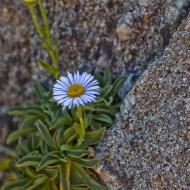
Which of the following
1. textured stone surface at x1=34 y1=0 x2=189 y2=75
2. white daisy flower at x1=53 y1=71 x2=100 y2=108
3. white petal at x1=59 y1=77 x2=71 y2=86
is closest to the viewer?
white daisy flower at x1=53 y1=71 x2=100 y2=108

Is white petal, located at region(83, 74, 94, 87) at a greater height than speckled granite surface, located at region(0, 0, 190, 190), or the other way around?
speckled granite surface, located at region(0, 0, 190, 190)

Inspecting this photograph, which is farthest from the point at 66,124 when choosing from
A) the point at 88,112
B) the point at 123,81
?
the point at 123,81

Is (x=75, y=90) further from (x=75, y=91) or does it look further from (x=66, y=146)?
(x=66, y=146)

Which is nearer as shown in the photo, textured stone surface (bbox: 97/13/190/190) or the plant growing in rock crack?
textured stone surface (bbox: 97/13/190/190)

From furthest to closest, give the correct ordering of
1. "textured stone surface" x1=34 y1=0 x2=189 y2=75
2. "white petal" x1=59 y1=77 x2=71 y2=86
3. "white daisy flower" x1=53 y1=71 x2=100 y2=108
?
"textured stone surface" x1=34 y1=0 x2=189 y2=75 < "white petal" x1=59 y1=77 x2=71 y2=86 < "white daisy flower" x1=53 y1=71 x2=100 y2=108

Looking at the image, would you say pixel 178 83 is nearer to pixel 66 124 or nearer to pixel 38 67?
pixel 66 124

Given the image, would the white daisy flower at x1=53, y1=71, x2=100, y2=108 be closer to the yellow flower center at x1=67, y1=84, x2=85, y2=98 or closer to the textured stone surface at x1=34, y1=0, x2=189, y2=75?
the yellow flower center at x1=67, y1=84, x2=85, y2=98

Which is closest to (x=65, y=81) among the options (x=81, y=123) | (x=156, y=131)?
(x=81, y=123)

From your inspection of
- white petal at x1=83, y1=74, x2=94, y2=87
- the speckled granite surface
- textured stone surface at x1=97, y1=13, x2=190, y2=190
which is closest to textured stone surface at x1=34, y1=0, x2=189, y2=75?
the speckled granite surface
